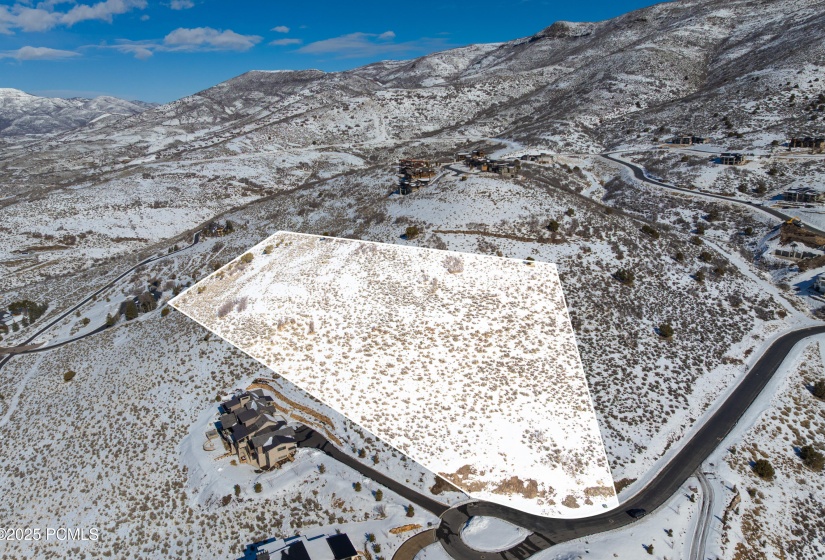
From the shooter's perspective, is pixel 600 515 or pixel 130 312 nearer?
pixel 600 515

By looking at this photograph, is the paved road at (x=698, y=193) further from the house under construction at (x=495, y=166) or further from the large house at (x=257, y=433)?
the large house at (x=257, y=433)

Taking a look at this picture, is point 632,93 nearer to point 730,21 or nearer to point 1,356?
point 730,21

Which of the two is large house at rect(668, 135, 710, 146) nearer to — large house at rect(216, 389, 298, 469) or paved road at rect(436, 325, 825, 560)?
paved road at rect(436, 325, 825, 560)

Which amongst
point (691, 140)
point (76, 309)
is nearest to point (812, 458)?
point (76, 309)

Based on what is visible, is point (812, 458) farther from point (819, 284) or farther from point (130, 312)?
point (130, 312)

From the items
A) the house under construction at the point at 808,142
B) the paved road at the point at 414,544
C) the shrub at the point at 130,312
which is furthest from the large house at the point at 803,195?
the shrub at the point at 130,312

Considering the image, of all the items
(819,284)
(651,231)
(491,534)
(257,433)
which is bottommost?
(491,534)

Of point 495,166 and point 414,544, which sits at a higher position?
point 495,166
